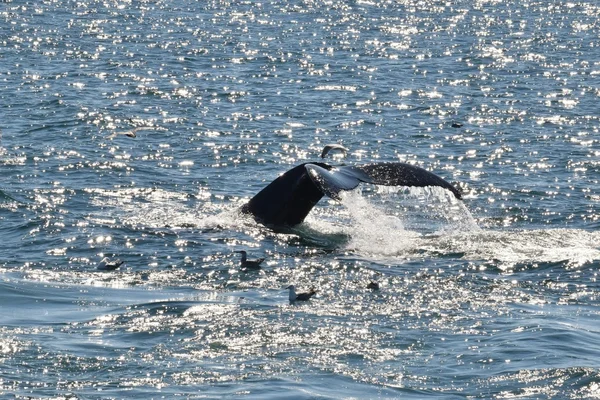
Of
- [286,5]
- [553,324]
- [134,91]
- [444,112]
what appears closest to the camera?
[553,324]

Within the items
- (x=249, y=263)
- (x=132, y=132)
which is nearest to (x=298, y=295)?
(x=249, y=263)

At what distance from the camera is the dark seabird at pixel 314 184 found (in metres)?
13.0

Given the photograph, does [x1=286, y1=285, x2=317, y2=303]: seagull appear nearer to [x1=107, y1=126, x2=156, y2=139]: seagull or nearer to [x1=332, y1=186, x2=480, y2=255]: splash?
[x1=332, y1=186, x2=480, y2=255]: splash

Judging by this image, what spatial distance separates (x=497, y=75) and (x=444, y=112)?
550cm

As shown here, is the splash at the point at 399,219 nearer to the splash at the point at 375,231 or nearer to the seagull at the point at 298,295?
the splash at the point at 375,231

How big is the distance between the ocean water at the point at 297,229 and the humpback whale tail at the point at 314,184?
0.30 meters

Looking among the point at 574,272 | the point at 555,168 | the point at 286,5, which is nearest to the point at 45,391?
the point at 574,272

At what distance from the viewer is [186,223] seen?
15305mm

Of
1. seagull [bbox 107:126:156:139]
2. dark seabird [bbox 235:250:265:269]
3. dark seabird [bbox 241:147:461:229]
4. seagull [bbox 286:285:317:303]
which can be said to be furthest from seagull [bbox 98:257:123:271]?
seagull [bbox 107:126:156:139]

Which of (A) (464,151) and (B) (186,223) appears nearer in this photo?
(B) (186,223)

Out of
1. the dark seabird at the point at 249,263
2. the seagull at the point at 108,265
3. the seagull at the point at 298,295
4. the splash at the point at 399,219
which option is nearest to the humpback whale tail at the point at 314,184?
the splash at the point at 399,219

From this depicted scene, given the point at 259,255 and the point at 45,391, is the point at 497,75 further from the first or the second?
the point at 45,391

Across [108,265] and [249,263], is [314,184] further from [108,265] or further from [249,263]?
[108,265]

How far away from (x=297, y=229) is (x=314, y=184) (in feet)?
4.47
